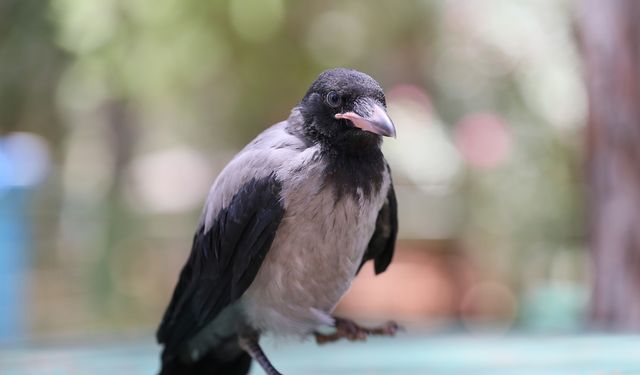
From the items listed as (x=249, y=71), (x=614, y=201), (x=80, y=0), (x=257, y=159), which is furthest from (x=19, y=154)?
(x=257, y=159)

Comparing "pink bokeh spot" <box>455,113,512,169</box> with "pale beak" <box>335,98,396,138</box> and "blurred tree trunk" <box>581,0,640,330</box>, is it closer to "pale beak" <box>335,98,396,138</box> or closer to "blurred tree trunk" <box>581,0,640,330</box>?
"blurred tree trunk" <box>581,0,640,330</box>

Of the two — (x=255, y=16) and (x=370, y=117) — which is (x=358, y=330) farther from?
(x=255, y=16)

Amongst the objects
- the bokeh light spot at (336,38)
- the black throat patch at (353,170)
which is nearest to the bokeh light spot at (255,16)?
the bokeh light spot at (336,38)

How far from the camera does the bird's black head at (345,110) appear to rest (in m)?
2.66

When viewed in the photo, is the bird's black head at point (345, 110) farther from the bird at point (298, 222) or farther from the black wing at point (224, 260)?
the black wing at point (224, 260)

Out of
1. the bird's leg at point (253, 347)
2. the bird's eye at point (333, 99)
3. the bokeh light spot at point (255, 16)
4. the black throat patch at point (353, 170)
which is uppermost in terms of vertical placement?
the bokeh light spot at point (255, 16)

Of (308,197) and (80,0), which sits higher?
(80,0)

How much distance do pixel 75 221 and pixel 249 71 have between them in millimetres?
2354

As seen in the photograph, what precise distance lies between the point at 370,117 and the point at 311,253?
0.46 m

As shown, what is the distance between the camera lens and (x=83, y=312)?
8328 mm

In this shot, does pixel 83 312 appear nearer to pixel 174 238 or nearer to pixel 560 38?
pixel 174 238

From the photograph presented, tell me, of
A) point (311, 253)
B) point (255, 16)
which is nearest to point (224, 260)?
point (311, 253)

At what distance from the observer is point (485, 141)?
9.47 m

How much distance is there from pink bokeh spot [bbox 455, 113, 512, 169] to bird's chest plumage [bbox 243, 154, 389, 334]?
6.74 m
